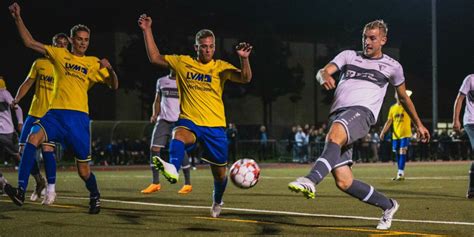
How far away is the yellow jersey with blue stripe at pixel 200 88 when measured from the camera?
10641mm

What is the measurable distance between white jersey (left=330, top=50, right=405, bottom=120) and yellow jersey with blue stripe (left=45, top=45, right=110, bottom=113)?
3816mm

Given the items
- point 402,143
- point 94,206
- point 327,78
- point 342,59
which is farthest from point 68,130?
point 402,143

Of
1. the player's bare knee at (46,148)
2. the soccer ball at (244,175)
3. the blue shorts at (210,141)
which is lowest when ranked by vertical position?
the soccer ball at (244,175)

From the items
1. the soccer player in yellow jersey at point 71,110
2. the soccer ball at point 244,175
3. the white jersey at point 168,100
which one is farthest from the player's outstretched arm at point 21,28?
the white jersey at point 168,100

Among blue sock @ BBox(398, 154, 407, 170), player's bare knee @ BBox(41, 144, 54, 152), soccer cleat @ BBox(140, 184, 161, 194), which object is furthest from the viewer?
blue sock @ BBox(398, 154, 407, 170)

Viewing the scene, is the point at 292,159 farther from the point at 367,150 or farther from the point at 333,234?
the point at 333,234

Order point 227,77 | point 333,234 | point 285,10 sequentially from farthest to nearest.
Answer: point 285,10
point 227,77
point 333,234

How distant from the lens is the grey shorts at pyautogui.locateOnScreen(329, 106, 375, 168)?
8.99 meters

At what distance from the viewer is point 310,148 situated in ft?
123

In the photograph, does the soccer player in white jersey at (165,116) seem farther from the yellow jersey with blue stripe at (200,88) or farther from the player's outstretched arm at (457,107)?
the yellow jersey with blue stripe at (200,88)

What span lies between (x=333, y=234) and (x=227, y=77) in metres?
2.87

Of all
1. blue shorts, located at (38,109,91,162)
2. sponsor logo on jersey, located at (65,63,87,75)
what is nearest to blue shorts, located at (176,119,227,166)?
blue shorts, located at (38,109,91,162)

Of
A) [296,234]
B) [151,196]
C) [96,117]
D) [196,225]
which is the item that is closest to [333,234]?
[296,234]

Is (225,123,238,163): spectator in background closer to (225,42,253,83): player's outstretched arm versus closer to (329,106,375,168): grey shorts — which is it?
(225,42,253,83): player's outstretched arm
